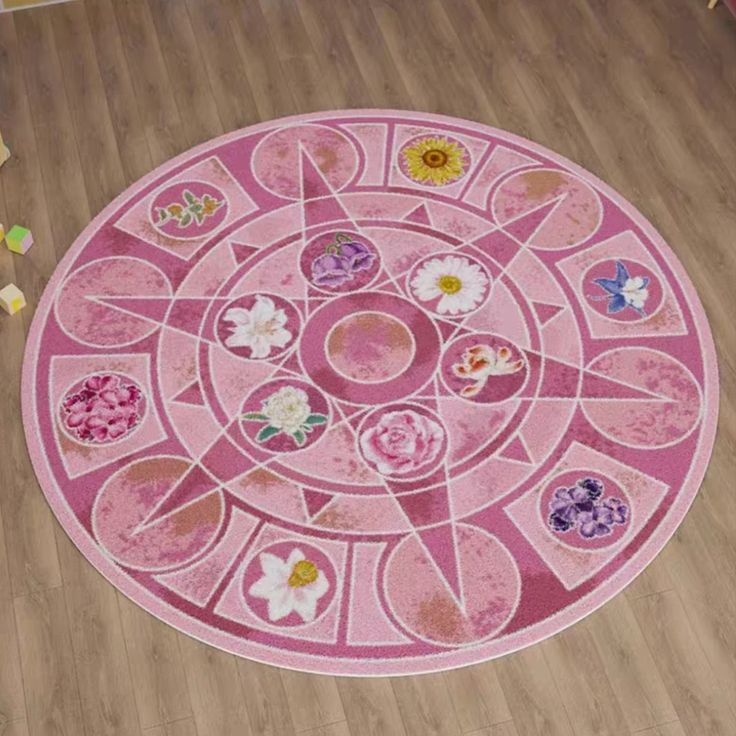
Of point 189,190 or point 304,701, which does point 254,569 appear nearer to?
point 304,701

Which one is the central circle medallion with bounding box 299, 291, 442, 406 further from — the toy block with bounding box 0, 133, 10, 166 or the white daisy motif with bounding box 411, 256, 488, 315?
the toy block with bounding box 0, 133, 10, 166

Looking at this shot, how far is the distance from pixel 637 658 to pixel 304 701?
0.90 m

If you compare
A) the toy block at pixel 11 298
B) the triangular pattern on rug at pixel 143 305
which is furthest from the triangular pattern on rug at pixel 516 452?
the toy block at pixel 11 298

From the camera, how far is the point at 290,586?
11.7 feet

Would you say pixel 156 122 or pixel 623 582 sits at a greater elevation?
pixel 156 122

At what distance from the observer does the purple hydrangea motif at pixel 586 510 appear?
3652 millimetres

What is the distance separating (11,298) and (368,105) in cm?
148

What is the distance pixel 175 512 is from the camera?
12.1ft

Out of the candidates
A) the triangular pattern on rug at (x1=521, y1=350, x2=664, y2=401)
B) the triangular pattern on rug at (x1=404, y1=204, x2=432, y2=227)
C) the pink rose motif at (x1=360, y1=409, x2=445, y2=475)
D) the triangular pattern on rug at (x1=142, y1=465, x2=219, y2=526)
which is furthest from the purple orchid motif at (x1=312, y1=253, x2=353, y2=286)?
the triangular pattern on rug at (x1=142, y1=465, x2=219, y2=526)

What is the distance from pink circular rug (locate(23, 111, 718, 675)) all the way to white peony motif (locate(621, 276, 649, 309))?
0.04ft

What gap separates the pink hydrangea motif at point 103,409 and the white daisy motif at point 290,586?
0.62 meters

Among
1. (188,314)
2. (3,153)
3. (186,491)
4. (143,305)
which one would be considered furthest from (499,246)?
(3,153)

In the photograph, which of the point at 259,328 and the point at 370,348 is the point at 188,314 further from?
the point at 370,348

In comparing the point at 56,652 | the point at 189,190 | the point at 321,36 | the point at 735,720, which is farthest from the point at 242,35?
the point at 735,720
